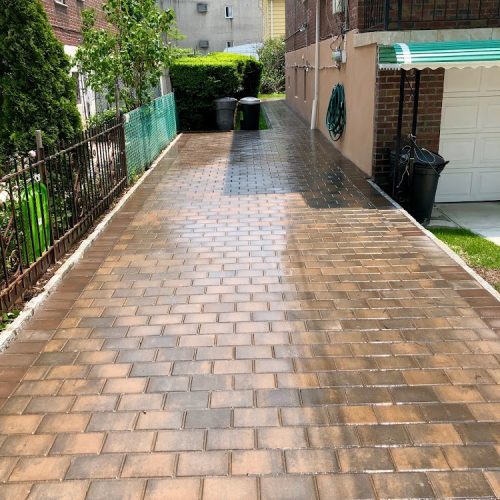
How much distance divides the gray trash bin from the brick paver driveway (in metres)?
11.2

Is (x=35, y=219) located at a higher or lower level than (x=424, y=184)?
higher

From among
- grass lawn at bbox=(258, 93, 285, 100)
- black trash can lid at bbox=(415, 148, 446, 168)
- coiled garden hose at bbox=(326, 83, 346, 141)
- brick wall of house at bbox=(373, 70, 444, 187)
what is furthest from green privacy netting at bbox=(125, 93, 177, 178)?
grass lawn at bbox=(258, 93, 285, 100)

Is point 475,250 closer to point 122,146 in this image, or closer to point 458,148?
point 458,148

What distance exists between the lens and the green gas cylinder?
5.24 metres

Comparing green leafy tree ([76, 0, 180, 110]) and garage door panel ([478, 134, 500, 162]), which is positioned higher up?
green leafy tree ([76, 0, 180, 110])

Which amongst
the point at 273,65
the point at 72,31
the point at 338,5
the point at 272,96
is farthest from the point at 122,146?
the point at 273,65

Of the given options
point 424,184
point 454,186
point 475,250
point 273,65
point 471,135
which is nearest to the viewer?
point 475,250

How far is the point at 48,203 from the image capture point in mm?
5676

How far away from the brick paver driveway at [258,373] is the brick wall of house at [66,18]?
8719mm

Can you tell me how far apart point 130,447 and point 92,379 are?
81 centimetres

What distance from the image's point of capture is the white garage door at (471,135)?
28.9 feet

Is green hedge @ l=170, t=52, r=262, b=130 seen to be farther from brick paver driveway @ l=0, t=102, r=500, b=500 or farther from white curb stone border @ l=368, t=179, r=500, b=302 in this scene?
brick paver driveway @ l=0, t=102, r=500, b=500

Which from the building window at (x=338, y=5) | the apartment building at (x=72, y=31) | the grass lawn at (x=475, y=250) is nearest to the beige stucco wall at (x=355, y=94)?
the building window at (x=338, y=5)

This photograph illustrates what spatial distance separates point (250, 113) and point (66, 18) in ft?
19.0
